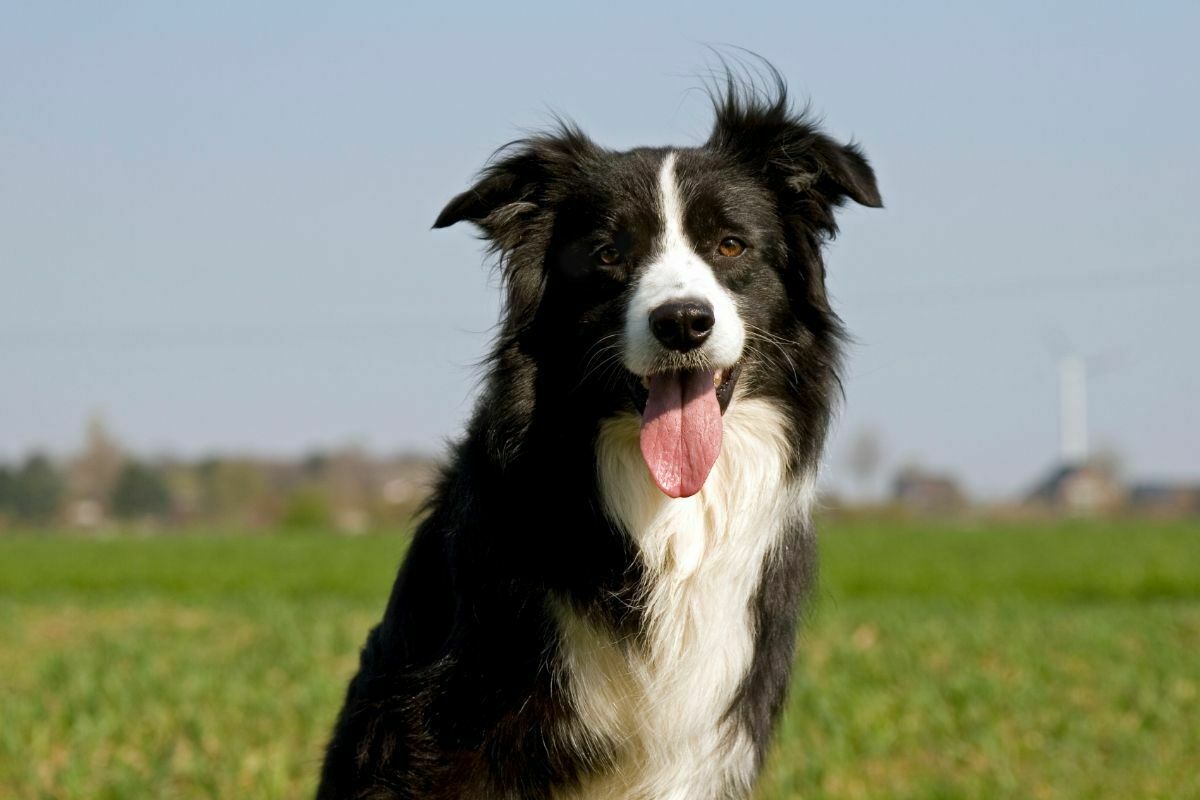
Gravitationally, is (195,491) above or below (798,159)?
below

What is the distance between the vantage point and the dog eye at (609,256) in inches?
178

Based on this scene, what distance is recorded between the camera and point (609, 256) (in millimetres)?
4547

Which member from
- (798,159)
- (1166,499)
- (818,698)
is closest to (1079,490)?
(1166,499)

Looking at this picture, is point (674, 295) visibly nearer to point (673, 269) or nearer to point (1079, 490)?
point (673, 269)

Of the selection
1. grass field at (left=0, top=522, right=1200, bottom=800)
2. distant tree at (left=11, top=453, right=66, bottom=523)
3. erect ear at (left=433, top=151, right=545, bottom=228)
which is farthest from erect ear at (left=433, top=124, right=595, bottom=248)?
distant tree at (left=11, top=453, right=66, bottom=523)

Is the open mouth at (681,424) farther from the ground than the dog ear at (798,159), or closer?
closer

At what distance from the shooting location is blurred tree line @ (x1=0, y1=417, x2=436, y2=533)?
64.3 meters

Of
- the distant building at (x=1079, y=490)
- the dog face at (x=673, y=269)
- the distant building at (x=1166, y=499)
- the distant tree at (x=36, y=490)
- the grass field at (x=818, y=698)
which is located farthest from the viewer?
the distant building at (x=1079, y=490)

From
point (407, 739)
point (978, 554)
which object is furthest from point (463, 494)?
point (978, 554)

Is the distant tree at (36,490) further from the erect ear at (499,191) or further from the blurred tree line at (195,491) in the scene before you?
the erect ear at (499,191)

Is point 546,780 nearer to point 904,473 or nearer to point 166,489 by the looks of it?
point 166,489

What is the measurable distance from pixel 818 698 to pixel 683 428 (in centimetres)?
691

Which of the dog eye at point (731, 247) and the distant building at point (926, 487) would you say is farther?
the distant building at point (926, 487)

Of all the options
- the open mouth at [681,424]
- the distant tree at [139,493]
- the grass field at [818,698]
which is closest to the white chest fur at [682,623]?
the open mouth at [681,424]
